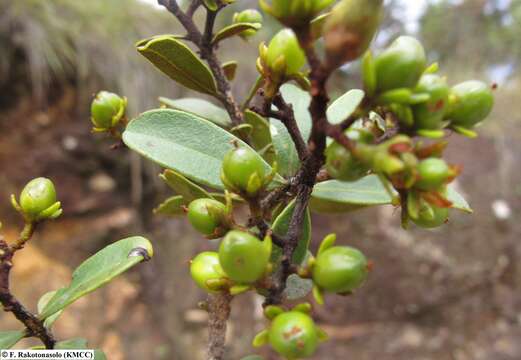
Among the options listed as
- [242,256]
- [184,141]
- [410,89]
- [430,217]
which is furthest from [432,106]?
[184,141]

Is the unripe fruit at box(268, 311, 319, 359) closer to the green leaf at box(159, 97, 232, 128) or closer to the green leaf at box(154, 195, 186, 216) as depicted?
the green leaf at box(154, 195, 186, 216)

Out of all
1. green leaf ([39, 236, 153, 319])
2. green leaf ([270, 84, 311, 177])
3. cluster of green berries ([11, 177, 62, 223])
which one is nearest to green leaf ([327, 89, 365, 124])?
green leaf ([270, 84, 311, 177])

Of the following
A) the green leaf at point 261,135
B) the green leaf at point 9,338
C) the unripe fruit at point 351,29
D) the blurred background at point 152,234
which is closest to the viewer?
the unripe fruit at point 351,29

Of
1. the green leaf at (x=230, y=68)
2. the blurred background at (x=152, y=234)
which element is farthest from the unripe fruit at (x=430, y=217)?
the blurred background at (x=152, y=234)

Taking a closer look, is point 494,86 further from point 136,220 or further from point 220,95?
point 136,220

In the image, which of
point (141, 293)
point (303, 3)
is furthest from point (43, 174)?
point (303, 3)

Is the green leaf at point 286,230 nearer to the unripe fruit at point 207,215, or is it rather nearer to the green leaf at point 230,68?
the unripe fruit at point 207,215

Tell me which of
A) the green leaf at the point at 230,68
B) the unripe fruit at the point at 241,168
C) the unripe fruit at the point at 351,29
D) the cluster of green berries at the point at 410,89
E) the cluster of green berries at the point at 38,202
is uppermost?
the unripe fruit at the point at 351,29
